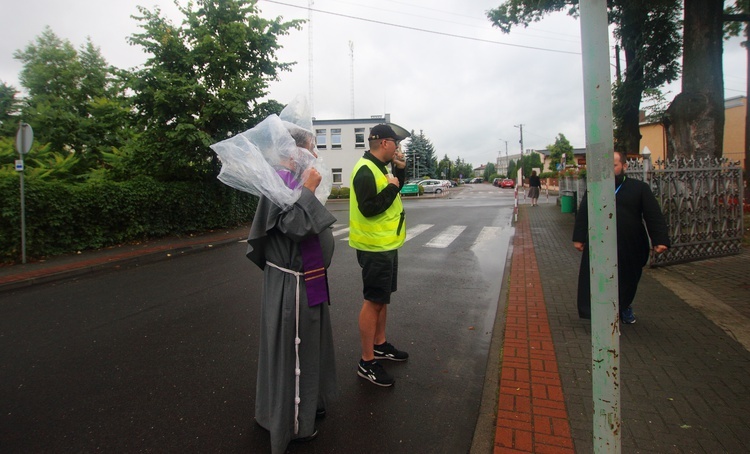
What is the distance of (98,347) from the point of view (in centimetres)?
416

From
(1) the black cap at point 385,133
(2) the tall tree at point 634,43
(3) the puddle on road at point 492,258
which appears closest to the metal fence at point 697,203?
(3) the puddle on road at point 492,258

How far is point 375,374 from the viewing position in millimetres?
3250

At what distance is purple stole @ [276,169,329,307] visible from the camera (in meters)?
2.44

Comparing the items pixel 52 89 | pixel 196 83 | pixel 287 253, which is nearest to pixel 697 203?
pixel 287 253

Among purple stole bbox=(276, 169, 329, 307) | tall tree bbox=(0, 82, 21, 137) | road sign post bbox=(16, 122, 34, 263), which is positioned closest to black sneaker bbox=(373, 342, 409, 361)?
purple stole bbox=(276, 169, 329, 307)

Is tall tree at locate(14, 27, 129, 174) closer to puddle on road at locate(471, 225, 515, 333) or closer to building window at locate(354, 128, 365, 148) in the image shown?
puddle on road at locate(471, 225, 515, 333)

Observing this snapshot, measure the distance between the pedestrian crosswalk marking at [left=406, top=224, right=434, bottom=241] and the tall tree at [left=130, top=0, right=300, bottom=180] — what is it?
19.3 ft

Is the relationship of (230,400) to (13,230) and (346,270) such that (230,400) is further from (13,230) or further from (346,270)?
(13,230)

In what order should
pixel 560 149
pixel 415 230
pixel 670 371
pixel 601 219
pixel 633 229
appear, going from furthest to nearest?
pixel 560 149, pixel 415 230, pixel 633 229, pixel 670 371, pixel 601 219

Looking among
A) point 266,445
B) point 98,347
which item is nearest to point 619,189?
point 266,445

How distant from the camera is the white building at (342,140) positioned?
42469 millimetres

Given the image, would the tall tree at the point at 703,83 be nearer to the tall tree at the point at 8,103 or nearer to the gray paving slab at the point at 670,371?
the gray paving slab at the point at 670,371

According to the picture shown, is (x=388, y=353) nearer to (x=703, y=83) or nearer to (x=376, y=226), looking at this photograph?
(x=376, y=226)

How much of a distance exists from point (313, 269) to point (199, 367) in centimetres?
187
